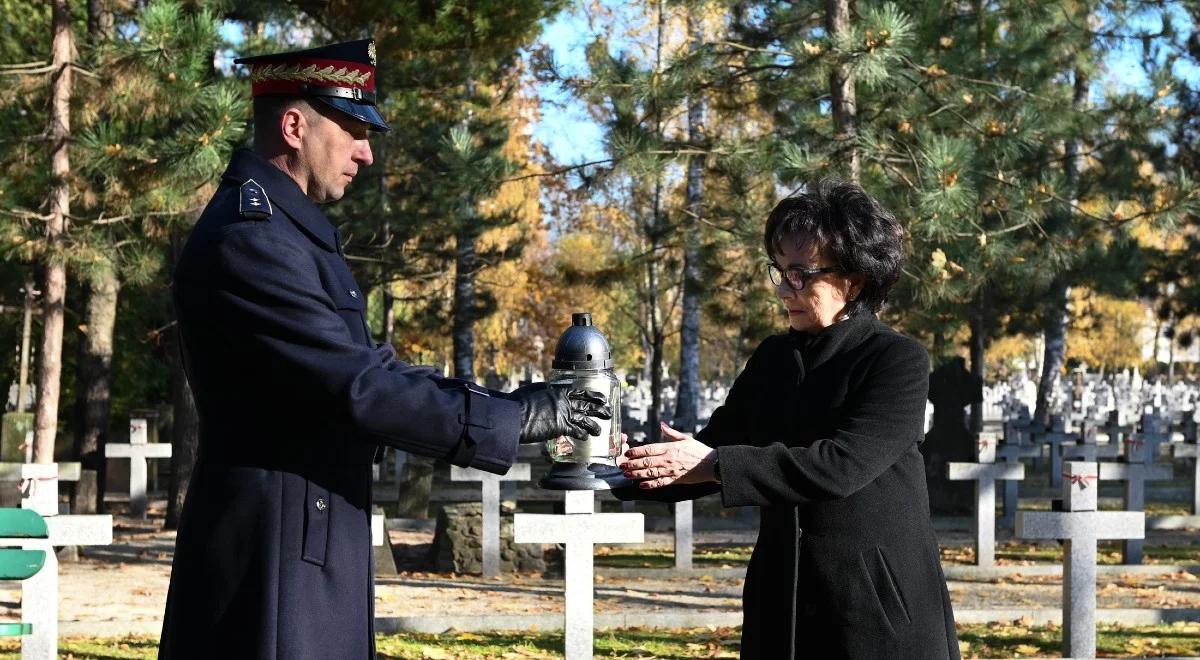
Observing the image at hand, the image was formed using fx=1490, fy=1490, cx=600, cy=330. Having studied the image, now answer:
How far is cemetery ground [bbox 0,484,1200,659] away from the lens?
8.84 meters

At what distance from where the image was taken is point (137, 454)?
1602 centimetres

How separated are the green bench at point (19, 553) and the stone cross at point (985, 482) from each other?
847cm

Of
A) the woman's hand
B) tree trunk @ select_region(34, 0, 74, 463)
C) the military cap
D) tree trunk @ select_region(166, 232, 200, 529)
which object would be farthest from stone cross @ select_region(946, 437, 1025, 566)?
the military cap

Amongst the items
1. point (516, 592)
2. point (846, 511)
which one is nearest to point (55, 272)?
point (516, 592)

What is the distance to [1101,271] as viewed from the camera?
71.8 ft

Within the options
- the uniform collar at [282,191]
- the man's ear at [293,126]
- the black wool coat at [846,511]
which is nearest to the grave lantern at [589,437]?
the black wool coat at [846,511]

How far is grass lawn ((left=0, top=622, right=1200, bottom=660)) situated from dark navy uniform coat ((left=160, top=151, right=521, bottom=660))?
5.09 m

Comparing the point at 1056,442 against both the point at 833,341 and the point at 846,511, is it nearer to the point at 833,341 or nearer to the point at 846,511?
the point at 833,341

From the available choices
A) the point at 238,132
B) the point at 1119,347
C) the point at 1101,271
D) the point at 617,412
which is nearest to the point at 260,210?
the point at 617,412

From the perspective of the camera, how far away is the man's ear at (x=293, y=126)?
3525 mm

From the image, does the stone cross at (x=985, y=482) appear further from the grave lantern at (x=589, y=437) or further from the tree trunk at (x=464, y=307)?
the tree trunk at (x=464, y=307)

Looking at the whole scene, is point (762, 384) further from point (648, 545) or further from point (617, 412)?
point (648, 545)

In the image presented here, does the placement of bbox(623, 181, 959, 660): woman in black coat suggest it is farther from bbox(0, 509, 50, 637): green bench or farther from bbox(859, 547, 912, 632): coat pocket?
bbox(0, 509, 50, 637): green bench

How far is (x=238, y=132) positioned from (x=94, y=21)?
3.71 m
